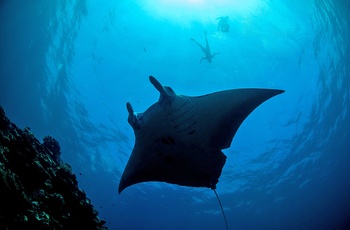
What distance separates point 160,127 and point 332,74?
16663mm

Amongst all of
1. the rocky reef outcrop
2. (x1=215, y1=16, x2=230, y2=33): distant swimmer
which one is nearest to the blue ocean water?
(x1=215, y1=16, x2=230, y2=33): distant swimmer

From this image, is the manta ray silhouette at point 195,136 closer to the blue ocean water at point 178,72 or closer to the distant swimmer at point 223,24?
the distant swimmer at point 223,24

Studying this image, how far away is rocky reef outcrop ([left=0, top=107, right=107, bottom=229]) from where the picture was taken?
2.60 metres

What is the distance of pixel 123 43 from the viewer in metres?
13.6

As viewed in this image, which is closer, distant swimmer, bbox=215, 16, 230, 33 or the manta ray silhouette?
the manta ray silhouette

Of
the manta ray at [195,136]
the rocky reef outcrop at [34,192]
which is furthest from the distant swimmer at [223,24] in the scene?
the rocky reef outcrop at [34,192]

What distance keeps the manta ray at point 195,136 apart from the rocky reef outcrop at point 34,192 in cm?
119

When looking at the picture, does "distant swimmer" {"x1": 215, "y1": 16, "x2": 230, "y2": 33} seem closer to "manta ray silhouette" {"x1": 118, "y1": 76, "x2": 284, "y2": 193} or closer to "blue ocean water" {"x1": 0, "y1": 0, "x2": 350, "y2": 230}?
"blue ocean water" {"x1": 0, "y1": 0, "x2": 350, "y2": 230}

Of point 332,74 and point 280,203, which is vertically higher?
point 332,74

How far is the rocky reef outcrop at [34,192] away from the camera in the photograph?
2.60 metres

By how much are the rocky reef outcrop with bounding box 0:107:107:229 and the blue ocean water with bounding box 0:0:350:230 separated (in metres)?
10.5

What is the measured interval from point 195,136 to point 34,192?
2712mm

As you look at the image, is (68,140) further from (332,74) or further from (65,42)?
(332,74)

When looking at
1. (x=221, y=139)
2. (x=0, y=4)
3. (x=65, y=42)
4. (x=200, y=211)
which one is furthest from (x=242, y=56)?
(x=200, y=211)
